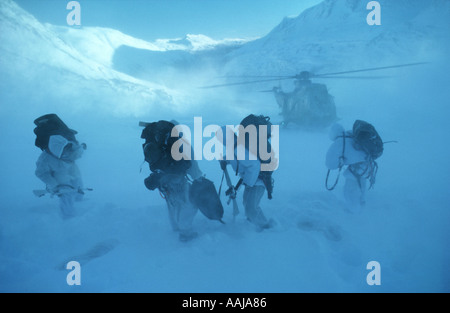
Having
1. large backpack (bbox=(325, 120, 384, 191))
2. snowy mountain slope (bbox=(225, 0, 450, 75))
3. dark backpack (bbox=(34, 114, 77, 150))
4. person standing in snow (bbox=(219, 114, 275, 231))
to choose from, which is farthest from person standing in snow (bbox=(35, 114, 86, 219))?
snowy mountain slope (bbox=(225, 0, 450, 75))

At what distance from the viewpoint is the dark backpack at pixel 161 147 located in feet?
8.67

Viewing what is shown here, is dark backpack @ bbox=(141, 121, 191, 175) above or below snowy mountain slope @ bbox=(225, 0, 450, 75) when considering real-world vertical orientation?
below

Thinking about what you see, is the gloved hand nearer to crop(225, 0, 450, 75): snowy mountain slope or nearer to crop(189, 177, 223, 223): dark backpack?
crop(189, 177, 223, 223): dark backpack

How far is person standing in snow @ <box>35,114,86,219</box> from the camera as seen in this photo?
3.15 meters

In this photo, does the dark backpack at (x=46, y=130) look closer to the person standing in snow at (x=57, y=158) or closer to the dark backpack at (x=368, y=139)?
the person standing in snow at (x=57, y=158)

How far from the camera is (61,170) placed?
11.0 ft

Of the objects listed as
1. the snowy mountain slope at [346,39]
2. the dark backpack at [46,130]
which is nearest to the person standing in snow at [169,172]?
the dark backpack at [46,130]

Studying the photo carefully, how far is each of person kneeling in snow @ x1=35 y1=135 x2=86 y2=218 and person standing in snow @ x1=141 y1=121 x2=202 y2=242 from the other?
1441mm

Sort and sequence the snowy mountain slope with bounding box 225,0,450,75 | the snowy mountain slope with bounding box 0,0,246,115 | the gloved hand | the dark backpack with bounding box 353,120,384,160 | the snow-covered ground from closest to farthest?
the snow-covered ground < the gloved hand < the dark backpack with bounding box 353,120,384,160 < the snowy mountain slope with bounding box 0,0,246,115 < the snowy mountain slope with bounding box 225,0,450,75

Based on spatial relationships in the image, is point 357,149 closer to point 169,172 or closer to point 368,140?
point 368,140

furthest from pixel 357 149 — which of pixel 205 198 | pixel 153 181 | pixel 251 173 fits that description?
pixel 153 181

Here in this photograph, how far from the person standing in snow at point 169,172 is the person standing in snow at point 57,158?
145 centimetres
